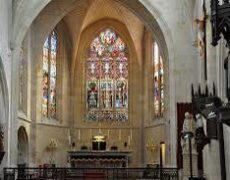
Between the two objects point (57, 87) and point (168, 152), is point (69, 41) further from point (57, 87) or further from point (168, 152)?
point (168, 152)

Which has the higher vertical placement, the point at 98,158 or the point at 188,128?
the point at 188,128

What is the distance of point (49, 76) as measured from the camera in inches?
1268

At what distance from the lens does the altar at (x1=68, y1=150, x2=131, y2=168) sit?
3134 cm

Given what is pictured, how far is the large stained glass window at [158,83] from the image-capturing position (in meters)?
31.7

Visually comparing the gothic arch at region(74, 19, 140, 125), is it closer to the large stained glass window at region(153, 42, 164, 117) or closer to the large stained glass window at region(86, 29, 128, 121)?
the large stained glass window at region(86, 29, 128, 121)

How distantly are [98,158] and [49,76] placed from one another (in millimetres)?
5837

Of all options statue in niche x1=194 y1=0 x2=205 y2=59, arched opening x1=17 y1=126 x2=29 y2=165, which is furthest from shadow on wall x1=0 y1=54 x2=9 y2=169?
statue in niche x1=194 y1=0 x2=205 y2=59

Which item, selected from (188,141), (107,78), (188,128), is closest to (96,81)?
(107,78)

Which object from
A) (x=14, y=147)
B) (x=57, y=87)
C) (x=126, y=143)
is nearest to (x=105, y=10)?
(x=57, y=87)

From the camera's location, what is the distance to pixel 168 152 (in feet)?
82.6

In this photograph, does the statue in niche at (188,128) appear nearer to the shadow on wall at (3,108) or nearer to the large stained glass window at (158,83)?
the shadow on wall at (3,108)

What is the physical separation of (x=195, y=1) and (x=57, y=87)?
12.8 metres

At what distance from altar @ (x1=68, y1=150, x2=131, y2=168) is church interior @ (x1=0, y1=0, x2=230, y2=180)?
2.4 inches

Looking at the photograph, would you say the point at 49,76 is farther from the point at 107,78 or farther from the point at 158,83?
the point at 158,83
